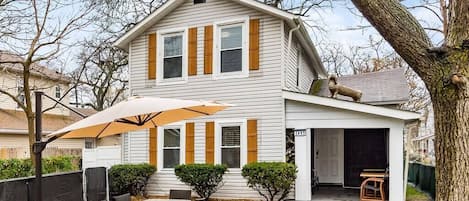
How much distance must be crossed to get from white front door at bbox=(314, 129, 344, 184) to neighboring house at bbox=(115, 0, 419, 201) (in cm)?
77

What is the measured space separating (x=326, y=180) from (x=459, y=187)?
11.4 meters

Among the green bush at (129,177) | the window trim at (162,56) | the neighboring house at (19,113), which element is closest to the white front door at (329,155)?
the window trim at (162,56)

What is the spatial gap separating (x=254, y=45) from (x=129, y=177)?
509cm

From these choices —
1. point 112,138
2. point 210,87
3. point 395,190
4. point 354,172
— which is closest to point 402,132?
point 395,190

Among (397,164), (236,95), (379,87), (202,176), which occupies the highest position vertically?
(379,87)

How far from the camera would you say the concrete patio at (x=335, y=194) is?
11.2 metres

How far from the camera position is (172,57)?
1258 centimetres

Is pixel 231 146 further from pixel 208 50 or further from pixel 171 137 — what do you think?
pixel 208 50

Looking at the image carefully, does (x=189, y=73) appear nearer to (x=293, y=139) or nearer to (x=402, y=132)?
(x=293, y=139)

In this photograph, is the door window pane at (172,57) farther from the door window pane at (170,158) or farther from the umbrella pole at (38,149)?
the umbrella pole at (38,149)

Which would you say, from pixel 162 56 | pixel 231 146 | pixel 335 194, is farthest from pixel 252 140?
pixel 162 56

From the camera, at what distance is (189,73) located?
12.2m

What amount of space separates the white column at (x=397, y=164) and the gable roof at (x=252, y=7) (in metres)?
3.71

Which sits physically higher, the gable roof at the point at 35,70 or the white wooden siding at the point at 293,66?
the gable roof at the point at 35,70
